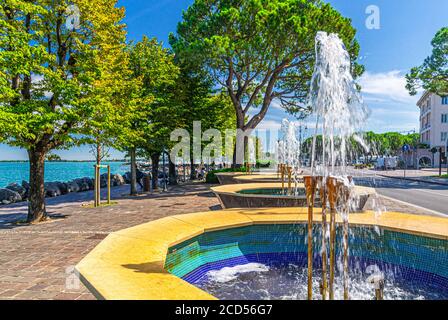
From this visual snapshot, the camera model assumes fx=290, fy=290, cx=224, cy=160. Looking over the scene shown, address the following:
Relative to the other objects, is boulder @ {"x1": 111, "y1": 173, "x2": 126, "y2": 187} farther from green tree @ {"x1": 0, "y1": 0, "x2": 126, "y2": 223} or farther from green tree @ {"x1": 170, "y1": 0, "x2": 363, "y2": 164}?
green tree @ {"x1": 0, "y1": 0, "x2": 126, "y2": 223}

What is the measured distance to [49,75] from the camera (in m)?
9.53

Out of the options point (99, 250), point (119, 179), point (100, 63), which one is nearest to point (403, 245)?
point (99, 250)

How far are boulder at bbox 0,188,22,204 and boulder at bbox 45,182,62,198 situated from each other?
8.12 feet

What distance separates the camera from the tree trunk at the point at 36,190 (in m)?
10.6

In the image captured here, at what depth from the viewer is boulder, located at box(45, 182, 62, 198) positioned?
20.3 metres

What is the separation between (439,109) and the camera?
67.2 metres

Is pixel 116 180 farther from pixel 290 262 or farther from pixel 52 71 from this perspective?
pixel 290 262

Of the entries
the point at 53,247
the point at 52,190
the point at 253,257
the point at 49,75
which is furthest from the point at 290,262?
the point at 52,190

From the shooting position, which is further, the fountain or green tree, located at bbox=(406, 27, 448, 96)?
green tree, located at bbox=(406, 27, 448, 96)

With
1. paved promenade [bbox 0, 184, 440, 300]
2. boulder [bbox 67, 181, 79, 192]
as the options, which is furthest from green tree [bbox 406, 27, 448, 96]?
boulder [bbox 67, 181, 79, 192]

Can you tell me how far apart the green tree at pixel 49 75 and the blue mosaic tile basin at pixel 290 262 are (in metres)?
6.59

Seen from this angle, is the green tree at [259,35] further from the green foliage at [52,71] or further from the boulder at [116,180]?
the boulder at [116,180]

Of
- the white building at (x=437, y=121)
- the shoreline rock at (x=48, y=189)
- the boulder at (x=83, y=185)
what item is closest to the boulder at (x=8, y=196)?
the shoreline rock at (x=48, y=189)
